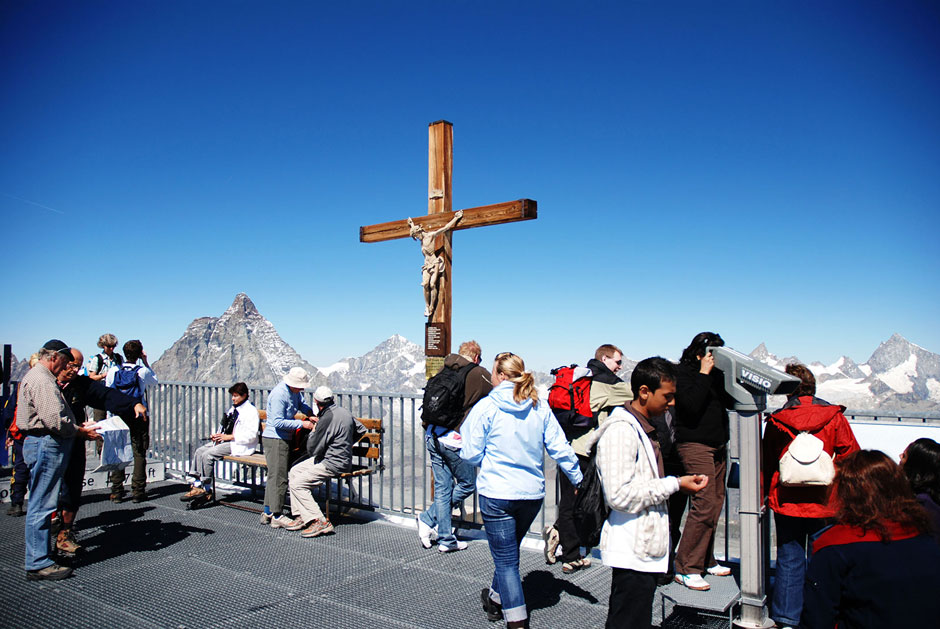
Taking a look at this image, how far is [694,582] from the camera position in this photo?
4.78m

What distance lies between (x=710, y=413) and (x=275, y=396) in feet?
15.7

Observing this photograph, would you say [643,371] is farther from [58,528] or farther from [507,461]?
[58,528]

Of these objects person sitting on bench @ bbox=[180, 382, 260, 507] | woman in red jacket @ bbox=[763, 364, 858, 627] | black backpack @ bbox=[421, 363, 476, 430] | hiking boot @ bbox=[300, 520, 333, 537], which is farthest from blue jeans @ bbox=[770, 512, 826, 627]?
person sitting on bench @ bbox=[180, 382, 260, 507]

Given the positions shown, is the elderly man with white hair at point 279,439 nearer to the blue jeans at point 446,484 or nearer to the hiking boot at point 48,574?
the blue jeans at point 446,484

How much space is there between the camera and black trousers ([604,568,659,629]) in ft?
10.5

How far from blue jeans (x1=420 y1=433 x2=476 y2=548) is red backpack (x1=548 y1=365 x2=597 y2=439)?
1.20 meters

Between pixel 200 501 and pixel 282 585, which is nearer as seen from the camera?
pixel 282 585

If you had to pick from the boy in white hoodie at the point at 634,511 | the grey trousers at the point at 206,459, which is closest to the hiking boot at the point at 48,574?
the grey trousers at the point at 206,459

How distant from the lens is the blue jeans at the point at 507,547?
4.21 m

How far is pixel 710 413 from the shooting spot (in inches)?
Answer: 198

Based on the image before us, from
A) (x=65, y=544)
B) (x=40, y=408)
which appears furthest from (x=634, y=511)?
(x=65, y=544)

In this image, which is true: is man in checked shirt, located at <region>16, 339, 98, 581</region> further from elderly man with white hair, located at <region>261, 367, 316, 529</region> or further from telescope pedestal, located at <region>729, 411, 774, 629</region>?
telescope pedestal, located at <region>729, 411, 774, 629</region>

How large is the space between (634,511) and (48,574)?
5166 millimetres

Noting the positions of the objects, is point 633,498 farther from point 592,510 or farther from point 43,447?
point 43,447
